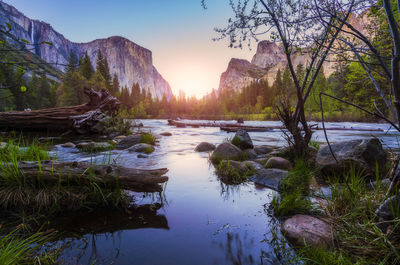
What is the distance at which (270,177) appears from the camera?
13.8ft

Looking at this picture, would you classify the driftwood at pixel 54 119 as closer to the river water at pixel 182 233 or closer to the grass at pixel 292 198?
the river water at pixel 182 233

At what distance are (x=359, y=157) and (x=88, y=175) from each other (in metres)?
5.06

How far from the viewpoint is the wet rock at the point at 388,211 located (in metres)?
1.73

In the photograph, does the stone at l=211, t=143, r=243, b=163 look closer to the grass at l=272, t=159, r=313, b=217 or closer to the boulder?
the grass at l=272, t=159, r=313, b=217

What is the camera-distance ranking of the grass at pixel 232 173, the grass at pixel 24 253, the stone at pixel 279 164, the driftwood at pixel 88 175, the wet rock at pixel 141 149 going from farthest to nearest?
the wet rock at pixel 141 149
the stone at pixel 279 164
the grass at pixel 232 173
the driftwood at pixel 88 175
the grass at pixel 24 253

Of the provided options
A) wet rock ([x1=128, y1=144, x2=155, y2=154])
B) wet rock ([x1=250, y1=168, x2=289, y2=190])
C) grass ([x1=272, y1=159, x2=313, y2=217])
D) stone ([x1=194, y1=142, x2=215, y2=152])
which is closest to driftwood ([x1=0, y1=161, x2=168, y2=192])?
grass ([x1=272, y1=159, x2=313, y2=217])

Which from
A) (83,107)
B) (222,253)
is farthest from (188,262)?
(83,107)

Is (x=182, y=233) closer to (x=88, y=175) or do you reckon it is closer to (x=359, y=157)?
(x=88, y=175)

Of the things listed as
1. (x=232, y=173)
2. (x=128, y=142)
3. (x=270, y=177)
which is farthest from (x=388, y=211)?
(x=128, y=142)

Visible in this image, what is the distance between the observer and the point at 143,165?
5621mm

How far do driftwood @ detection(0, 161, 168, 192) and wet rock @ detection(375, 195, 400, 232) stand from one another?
261 cm

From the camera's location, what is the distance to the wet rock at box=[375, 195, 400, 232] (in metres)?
1.73

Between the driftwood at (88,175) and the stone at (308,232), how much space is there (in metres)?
1.87

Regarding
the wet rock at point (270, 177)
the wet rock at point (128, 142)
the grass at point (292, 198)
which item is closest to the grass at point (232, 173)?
the wet rock at point (270, 177)
